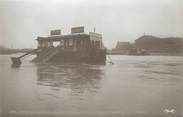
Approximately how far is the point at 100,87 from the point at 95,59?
17 centimetres

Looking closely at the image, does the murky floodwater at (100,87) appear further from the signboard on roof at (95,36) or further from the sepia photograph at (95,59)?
the signboard on roof at (95,36)

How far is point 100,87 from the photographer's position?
4.95 ft

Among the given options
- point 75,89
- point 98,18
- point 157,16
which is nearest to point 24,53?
point 75,89

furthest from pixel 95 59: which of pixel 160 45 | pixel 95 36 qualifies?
pixel 160 45

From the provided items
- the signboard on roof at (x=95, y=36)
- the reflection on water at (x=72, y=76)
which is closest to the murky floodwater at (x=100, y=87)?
the reflection on water at (x=72, y=76)

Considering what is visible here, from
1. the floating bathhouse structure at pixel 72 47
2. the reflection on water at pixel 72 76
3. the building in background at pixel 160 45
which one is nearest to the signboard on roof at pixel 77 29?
the floating bathhouse structure at pixel 72 47

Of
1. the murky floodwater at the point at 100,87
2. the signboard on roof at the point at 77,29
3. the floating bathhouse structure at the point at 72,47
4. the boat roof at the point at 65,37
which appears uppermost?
the signboard on roof at the point at 77,29

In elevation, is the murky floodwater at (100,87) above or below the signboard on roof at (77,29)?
below

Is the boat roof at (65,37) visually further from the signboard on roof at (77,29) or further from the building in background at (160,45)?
the building in background at (160,45)

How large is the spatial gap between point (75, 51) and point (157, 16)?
529 millimetres

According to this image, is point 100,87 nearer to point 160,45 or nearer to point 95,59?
point 95,59

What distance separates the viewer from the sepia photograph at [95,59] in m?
1.49

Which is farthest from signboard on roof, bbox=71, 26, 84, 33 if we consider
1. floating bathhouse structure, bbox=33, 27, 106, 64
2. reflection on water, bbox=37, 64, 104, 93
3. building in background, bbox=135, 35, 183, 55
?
building in background, bbox=135, 35, 183, 55

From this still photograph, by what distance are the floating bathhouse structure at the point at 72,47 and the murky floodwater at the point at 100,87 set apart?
2.1 inches
